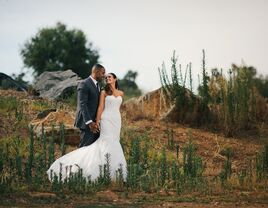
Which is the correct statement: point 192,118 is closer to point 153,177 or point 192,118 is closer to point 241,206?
point 153,177

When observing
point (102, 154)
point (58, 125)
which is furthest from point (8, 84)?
point (102, 154)

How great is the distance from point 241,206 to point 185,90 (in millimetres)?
7605

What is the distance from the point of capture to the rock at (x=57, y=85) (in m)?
15.6

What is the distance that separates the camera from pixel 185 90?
14180 mm

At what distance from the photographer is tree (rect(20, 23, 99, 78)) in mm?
29125

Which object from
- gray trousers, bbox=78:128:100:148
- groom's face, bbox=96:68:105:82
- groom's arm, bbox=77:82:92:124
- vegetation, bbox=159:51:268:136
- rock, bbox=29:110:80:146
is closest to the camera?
groom's arm, bbox=77:82:92:124

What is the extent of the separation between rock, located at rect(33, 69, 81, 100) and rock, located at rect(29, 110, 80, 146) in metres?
3.17

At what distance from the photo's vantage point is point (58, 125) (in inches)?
445

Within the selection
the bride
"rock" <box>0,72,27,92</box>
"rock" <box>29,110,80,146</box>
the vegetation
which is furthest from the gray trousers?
"rock" <box>0,72,27,92</box>

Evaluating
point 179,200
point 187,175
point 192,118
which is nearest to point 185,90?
point 192,118

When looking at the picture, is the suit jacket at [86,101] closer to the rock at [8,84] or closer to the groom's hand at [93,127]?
the groom's hand at [93,127]

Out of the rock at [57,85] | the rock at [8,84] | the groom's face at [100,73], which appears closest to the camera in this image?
the groom's face at [100,73]

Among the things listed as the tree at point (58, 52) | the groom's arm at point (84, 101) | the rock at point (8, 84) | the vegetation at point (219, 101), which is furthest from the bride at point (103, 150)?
the tree at point (58, 52)

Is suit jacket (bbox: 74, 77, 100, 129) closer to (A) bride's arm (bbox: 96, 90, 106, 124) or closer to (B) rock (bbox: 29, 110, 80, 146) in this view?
(A) bride's arm (bbox: 96, 90, 106, 124)
